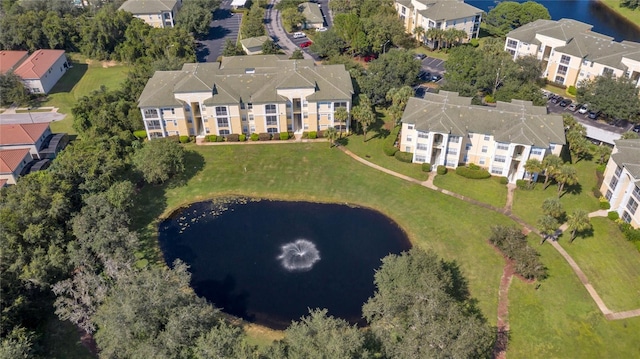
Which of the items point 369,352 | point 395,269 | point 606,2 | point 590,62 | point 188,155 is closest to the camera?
point 369,352

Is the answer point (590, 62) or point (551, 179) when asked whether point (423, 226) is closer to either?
point (551, 179)

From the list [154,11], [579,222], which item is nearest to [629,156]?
[579,222]

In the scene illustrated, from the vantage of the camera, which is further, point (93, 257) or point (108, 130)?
point (108, 130)

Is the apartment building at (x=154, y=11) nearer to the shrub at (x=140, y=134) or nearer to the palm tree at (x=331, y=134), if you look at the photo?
the shrub at (x=140, y=134)

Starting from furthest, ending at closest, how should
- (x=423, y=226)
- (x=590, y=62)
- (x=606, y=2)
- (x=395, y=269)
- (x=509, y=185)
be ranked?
(x=606, y=2)
(x=590, y=62)
(x=509, y=185)
(x=423, y=226)
(x=395, y=269)

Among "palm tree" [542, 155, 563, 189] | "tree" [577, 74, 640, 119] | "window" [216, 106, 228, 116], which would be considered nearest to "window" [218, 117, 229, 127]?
"window" [216, 106, 228, 116]

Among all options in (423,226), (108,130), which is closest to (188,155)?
(108,130)

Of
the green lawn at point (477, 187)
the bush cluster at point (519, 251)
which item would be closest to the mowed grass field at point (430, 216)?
the bush cluster at point (519, 251)

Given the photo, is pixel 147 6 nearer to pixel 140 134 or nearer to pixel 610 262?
pixel 140 134
